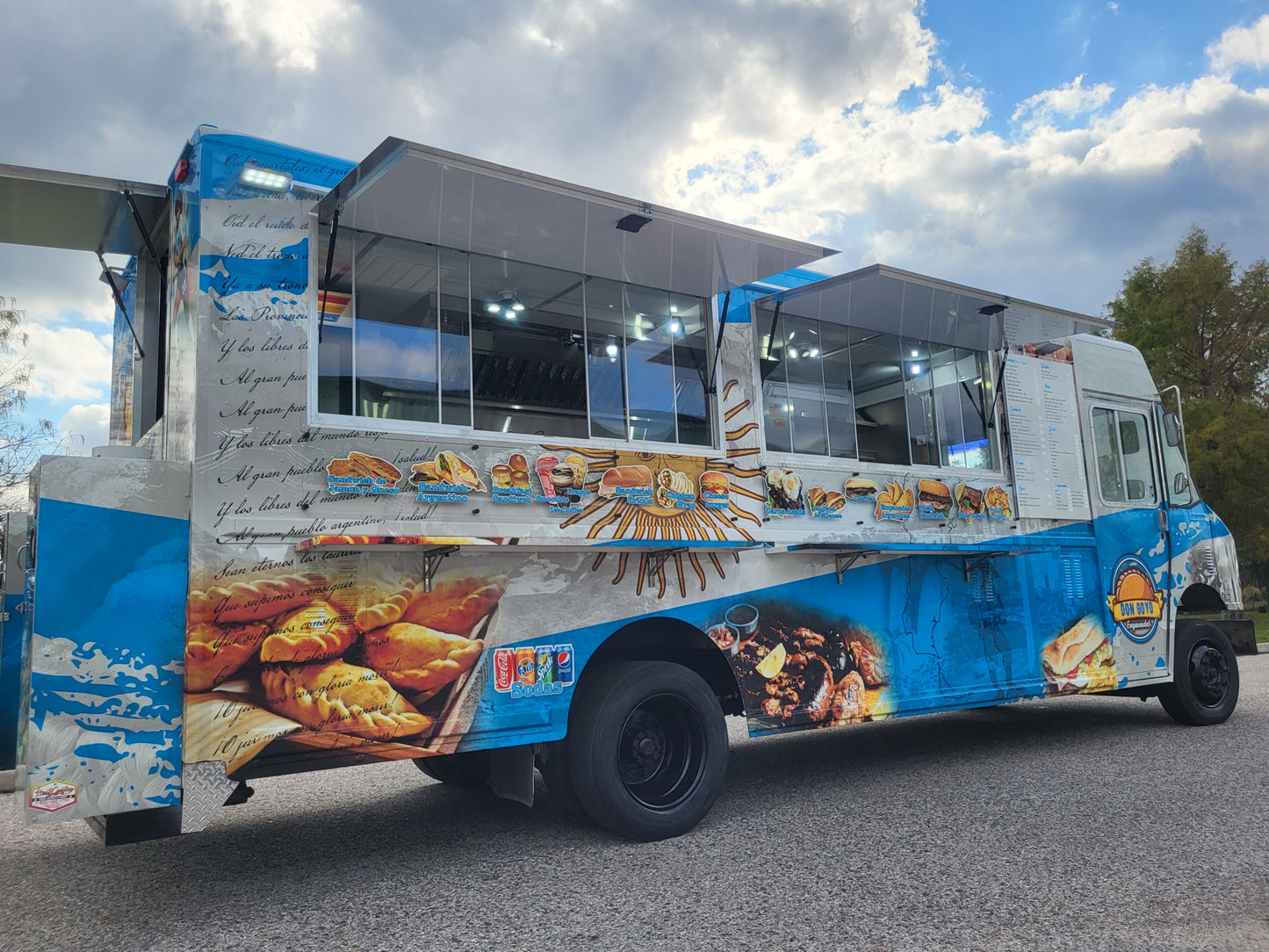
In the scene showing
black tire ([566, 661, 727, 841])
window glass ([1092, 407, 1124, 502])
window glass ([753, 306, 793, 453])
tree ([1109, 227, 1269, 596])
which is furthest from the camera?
tree ([1109, 227, 1269, 596])

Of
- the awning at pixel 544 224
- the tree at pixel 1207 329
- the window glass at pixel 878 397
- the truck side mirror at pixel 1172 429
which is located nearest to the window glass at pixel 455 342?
the awning at pixel 544 224

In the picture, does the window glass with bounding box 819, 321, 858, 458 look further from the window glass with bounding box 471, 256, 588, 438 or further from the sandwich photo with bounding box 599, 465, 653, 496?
the window glass with bounding box 471, 256, 588, 438

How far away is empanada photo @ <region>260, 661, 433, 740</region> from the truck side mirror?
7265 mm

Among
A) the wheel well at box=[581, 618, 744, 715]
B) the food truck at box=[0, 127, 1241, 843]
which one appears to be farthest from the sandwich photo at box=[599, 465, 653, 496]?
the wheel well at box=[581, 618, 744, 715]

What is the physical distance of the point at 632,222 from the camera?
5.16 meters

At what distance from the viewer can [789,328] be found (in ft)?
21.9

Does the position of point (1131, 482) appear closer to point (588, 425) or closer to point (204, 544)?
point (588, 425)

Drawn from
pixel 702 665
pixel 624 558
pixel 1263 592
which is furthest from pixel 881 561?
pixel 1263 592

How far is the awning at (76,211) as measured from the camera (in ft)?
15.0

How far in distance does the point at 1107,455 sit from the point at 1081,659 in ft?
6.05

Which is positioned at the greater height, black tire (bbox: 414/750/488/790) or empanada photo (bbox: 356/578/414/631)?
empanada photo (bbox: 356/578/414/631)

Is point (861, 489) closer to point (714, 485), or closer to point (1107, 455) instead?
point (714, 485)

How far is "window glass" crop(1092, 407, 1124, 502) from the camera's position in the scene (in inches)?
316

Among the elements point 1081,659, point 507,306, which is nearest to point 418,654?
point 507,306
